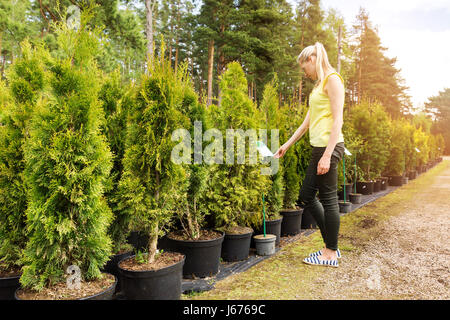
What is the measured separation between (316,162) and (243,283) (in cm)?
149

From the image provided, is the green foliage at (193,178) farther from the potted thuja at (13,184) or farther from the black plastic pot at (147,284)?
the potted thuja at (13,184)

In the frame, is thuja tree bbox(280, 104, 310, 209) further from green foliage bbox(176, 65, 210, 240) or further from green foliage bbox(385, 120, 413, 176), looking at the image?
green foliage bbox(385, 120, 413, 176)

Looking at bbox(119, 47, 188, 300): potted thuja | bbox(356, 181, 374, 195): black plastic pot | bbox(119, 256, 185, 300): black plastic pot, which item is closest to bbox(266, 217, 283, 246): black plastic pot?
bbox(119, 47, 188, 300): potted thuja

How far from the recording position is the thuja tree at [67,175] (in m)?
2.29

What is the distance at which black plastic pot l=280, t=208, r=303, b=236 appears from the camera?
4.86 metres

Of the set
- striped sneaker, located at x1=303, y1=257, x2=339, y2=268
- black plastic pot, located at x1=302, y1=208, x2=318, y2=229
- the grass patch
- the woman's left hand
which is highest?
the woman's left hand

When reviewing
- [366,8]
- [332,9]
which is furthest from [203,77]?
[366,8]

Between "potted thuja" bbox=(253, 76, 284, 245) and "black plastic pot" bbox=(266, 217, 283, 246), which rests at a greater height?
"potted thuja" bbox=(253, 76, 284, 245)

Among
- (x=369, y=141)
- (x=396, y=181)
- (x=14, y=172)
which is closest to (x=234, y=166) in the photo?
(x=14, y=172)

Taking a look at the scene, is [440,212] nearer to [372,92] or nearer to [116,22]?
[116,22]

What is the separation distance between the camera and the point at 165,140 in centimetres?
271

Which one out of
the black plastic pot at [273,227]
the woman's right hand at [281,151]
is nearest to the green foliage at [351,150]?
the black plastic pot at [273,227]

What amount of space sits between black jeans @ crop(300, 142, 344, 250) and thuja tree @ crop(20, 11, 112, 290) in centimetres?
211


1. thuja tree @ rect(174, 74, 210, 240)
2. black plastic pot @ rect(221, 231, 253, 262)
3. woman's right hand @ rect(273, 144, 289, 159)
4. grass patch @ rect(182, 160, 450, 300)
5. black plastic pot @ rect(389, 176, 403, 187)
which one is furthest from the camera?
black plastic pot @ rect(389, 176, 403, 187)
